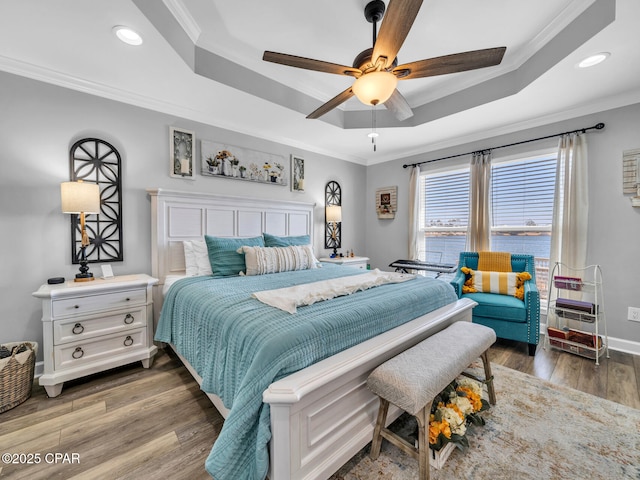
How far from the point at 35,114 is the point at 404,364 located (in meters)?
3.37

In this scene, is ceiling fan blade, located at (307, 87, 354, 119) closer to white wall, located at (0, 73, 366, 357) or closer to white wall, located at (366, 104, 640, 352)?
white wall, located at (0, 73, 366, 357)

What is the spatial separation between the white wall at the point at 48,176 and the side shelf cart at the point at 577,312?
4210 mm

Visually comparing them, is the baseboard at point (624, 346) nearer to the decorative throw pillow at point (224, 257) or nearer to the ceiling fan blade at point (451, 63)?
the ceiling fan blade at point (451, 63)

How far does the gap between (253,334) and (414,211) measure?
3.68 m

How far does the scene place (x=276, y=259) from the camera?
2814mm

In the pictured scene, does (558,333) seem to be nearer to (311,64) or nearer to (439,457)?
(439,457)

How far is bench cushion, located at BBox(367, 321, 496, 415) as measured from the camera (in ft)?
4.07

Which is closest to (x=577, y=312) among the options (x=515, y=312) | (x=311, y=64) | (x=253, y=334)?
(x=515, y=312)

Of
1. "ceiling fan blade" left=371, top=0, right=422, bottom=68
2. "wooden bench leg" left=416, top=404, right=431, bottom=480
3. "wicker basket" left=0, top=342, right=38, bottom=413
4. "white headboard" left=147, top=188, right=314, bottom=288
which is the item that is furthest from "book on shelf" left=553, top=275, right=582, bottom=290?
"wicker basket" left=0, top=342, right=38, bottom=413

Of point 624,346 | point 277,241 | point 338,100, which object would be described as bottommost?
point 624,346

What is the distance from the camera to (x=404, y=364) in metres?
1.40

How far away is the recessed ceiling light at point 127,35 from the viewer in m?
1.79

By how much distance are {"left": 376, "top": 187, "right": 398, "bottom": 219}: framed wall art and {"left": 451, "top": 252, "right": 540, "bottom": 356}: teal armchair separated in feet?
6.15

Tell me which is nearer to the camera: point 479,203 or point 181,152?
point 181,152
